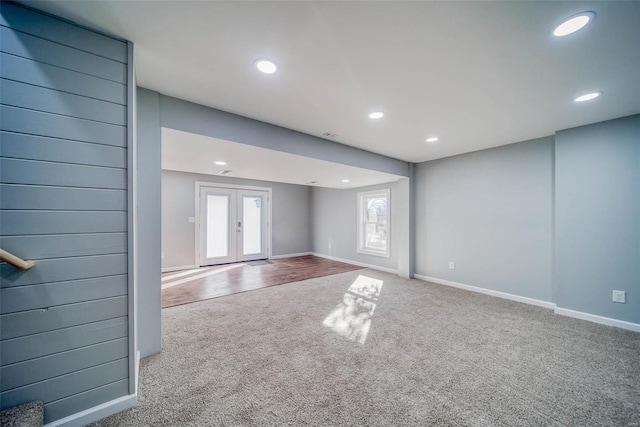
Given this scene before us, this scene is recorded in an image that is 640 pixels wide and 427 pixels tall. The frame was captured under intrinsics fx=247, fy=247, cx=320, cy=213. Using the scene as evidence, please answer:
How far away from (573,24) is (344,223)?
5735 millimetres

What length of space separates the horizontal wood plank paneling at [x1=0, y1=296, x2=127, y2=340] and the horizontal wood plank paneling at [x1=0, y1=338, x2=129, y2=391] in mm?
159

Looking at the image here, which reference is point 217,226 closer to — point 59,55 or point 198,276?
point 198,276

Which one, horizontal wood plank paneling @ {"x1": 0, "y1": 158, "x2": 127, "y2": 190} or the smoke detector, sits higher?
the smoke detector

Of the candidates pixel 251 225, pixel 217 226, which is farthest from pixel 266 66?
pixel 251 225

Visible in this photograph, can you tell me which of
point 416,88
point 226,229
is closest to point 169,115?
point 416,88

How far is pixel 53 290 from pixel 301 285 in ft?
11.3

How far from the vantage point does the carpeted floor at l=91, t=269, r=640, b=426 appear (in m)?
1.57

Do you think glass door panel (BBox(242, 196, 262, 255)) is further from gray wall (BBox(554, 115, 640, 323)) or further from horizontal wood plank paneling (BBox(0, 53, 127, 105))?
gray wall (BBox(554, 115, 640, 323))

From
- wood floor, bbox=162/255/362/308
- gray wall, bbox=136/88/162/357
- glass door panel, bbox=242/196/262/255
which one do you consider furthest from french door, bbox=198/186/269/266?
gray wall, bbox=136/88/162/357

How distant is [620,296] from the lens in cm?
281

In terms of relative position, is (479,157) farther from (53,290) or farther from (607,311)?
(53,290)

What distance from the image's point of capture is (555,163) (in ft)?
10.8

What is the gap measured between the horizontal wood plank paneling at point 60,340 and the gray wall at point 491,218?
4702mm

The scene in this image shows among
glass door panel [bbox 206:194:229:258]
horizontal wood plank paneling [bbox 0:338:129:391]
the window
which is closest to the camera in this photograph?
horizontal wood plank paneling [bbox 0:338:129:391]
